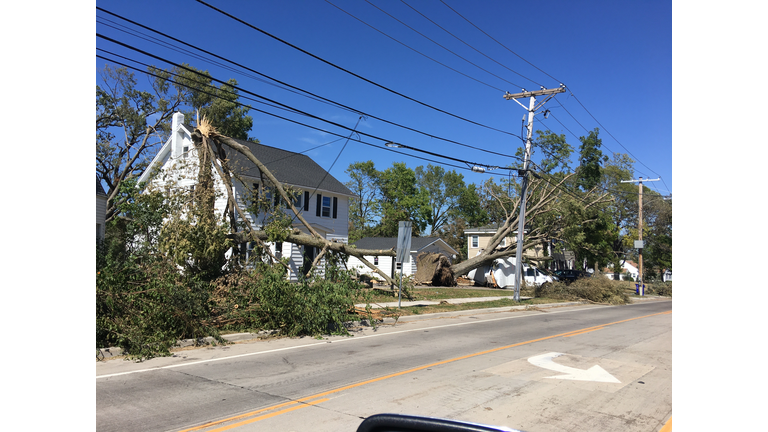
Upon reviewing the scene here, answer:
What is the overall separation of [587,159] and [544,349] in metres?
45.2

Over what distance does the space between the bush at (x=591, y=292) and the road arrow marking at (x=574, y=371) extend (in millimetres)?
18753

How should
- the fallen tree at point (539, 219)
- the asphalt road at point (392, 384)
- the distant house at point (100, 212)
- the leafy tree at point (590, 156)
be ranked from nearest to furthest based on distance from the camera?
the asphalt road at point (392, 384), the distant house at point (100, 212), the fallen tree at point (539, 219), the leafy tree at point (590, 156)

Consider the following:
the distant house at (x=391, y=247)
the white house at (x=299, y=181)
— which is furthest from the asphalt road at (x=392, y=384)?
the distant house at (x=391, y=247)

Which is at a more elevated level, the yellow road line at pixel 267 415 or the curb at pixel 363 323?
the yellow road line at pixel 267 415

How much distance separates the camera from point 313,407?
19.6 ft

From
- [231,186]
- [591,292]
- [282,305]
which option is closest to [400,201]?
[591,292]

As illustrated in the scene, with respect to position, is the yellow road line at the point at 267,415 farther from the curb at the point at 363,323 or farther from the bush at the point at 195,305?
the curb at the point at 363,323

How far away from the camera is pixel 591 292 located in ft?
86.7

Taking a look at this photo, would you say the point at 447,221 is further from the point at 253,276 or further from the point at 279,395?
the point at 279,395

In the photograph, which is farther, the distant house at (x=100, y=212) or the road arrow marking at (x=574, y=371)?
the distant house at (x=100, y=212)

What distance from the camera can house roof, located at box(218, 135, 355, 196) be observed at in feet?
90.5

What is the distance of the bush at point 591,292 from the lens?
26.3 meters

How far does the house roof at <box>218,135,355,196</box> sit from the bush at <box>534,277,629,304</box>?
13629 millimetres

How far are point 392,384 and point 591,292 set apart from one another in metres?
22.4
